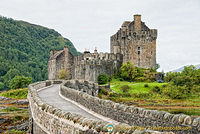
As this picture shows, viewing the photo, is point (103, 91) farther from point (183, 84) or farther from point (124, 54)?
point (124, 54)

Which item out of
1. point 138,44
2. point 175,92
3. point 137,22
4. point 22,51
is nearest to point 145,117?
point 175,92

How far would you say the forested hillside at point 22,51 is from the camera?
106 meters

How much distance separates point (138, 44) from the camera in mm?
67125

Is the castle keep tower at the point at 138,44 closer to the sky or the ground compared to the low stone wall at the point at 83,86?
closer to the sky

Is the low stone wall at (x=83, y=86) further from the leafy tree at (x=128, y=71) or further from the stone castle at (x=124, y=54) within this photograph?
the stone castle at (x=124, y=54)

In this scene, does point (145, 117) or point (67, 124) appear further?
point (145, 117)

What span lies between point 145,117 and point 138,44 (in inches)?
2290

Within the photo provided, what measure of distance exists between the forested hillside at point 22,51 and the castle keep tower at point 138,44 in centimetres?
4620

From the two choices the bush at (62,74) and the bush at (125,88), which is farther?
the bush at (62,74)

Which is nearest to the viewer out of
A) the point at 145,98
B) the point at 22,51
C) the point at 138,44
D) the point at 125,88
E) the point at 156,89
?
the point at 145,98

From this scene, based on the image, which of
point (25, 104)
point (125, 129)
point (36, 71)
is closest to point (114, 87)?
point (25, 104)

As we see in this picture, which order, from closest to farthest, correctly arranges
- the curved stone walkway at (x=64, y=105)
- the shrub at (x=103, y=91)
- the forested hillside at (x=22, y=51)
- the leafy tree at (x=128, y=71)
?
the curved stone walkway at (x=64, y=105) < the shrub at (x=103, y=91) < the leafy tree at (x=128, y=71) < the forested hillside at (x=22, y=51)

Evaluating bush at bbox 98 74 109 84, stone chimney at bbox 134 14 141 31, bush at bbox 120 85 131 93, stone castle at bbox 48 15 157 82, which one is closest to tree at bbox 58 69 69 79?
stone castle at bbox 48 15 157 82

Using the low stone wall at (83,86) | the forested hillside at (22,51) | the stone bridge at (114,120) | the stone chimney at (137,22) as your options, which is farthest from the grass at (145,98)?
the forested hillside at (22,51)
